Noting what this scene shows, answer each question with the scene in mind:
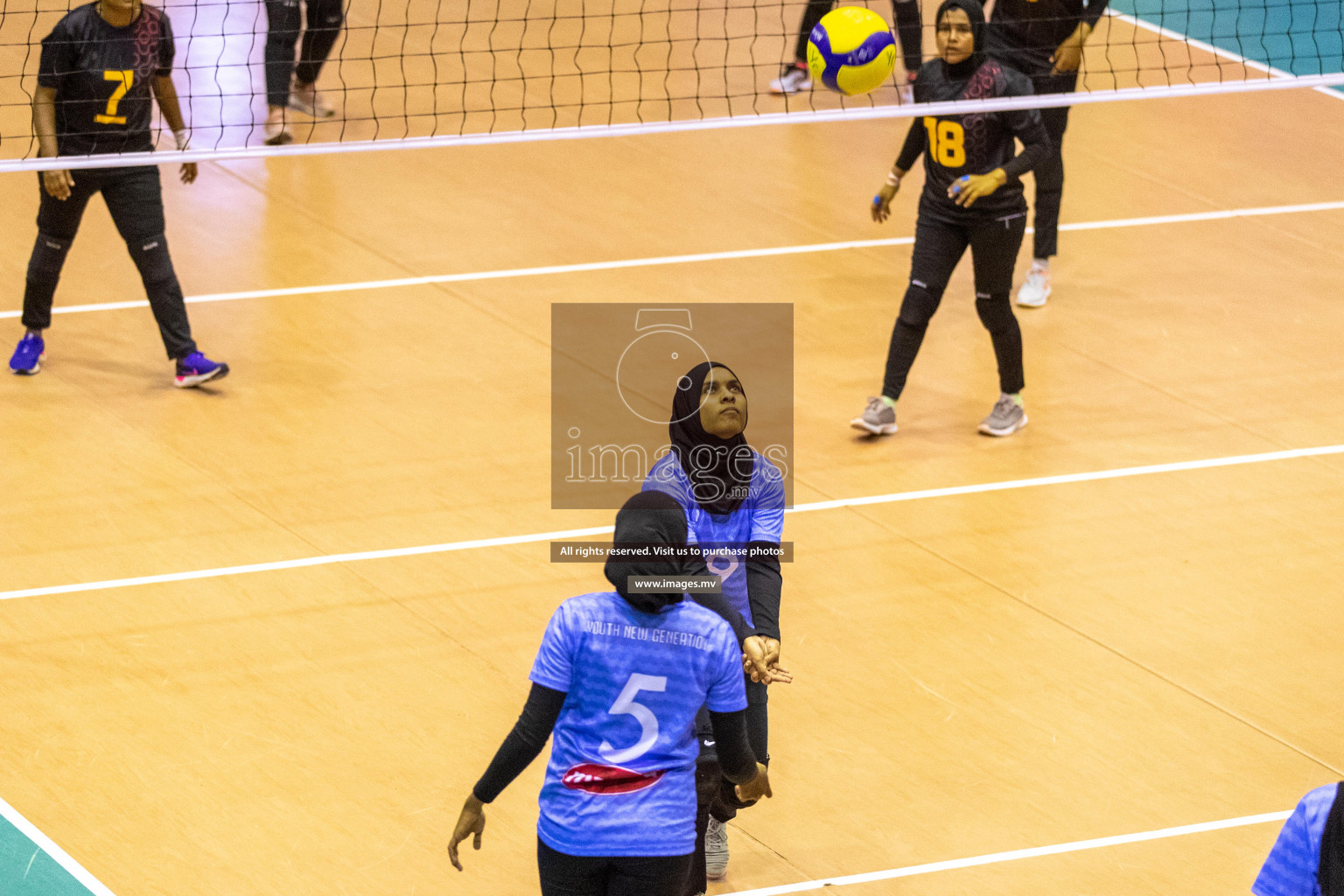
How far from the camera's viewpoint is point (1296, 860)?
355 centimetres

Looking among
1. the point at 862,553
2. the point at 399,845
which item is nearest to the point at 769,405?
the point at 862,553

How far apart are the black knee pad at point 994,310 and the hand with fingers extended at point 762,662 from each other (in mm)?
3910

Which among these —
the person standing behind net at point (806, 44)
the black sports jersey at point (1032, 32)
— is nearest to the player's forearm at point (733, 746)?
the black sports jersey at point (1032, 32)

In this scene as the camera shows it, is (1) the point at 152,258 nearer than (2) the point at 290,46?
Yes

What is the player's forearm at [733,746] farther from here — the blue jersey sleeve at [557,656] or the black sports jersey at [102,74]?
the black sports jersey at [102,74]

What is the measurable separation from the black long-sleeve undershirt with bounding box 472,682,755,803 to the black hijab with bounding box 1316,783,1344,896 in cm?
141

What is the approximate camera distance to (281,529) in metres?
7.53

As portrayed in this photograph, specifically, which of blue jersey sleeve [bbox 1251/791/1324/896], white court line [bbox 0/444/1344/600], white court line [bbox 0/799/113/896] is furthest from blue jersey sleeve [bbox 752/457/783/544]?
white court line [bbox 0/444/1344/600]

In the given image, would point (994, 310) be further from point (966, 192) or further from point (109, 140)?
point (109, 140)

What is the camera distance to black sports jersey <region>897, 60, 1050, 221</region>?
7.96 m

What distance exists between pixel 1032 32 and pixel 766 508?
610 cm

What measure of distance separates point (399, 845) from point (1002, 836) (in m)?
2.04

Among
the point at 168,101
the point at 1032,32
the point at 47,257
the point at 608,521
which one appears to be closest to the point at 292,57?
the point at 168,101

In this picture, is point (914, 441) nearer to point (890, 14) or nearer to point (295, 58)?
point (295, 58)
